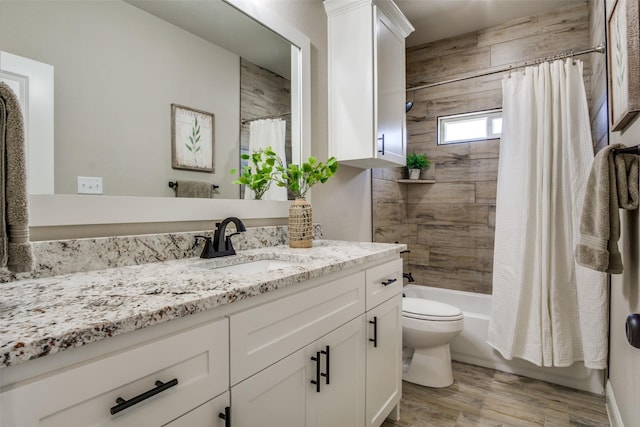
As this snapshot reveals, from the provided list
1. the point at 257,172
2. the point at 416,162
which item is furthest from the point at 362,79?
the point at 416,162

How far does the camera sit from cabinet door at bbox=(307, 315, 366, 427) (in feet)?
3.61

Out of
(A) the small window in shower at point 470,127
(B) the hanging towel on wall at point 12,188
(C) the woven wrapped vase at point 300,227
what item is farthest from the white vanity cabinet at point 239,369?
(A) the small window in shower at point 470,127

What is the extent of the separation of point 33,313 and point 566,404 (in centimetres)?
249

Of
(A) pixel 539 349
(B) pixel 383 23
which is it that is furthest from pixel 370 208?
(A) pixel 539 349

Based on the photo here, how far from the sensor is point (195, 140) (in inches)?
54.7

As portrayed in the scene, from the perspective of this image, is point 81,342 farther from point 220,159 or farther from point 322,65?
point 322,65

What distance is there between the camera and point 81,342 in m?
0.52

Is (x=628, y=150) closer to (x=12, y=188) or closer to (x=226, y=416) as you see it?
(x=226, y=416)

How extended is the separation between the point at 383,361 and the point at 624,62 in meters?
1.52

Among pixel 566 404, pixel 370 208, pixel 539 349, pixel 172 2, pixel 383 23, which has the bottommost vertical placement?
pixel 566 404

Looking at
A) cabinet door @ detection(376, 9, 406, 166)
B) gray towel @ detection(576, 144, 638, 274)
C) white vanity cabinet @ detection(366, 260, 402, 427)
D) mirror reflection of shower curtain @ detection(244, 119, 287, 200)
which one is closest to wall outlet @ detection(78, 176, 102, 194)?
mirror reflection of shower curtain @ detection(244, 119, 287, 200)

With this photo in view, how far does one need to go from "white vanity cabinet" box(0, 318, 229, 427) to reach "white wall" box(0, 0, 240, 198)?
68 cm

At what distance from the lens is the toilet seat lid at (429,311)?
2072mm

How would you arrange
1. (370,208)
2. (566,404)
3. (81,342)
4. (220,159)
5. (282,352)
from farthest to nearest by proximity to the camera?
1. (370,208)
2. (566,404)
3. (220,159)
4. (282,352)
5. (81,342)
